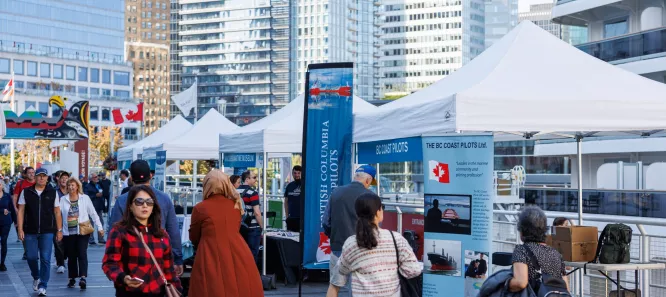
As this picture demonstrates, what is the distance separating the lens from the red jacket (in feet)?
23.9

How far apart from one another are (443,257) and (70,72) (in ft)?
479

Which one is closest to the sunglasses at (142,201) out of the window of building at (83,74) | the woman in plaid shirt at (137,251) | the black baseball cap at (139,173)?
the woman in plaid shirt at (137,251)

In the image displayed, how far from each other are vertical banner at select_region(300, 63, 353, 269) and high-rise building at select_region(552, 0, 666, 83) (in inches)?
1103

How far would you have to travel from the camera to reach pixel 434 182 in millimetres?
10109

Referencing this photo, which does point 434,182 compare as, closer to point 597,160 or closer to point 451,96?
point 451,96

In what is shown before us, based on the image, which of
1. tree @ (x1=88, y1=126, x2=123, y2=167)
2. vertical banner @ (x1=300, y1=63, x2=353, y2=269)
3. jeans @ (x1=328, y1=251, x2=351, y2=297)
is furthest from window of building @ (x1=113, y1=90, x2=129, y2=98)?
vertical banner @ (x1=300, y1=63, x2=353, y2=269)

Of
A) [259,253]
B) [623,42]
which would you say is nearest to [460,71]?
[259,253]

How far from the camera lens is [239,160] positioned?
64.0 feet

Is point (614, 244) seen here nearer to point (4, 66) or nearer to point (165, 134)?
point (165, 134)

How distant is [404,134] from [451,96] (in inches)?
48.4

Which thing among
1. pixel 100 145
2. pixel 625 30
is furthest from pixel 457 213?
pixel 100 145

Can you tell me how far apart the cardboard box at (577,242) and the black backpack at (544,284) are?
234cm

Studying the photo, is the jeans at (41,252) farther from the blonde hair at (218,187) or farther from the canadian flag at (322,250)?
the blonde hair at (218,187)

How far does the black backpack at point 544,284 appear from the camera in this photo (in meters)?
7.12
